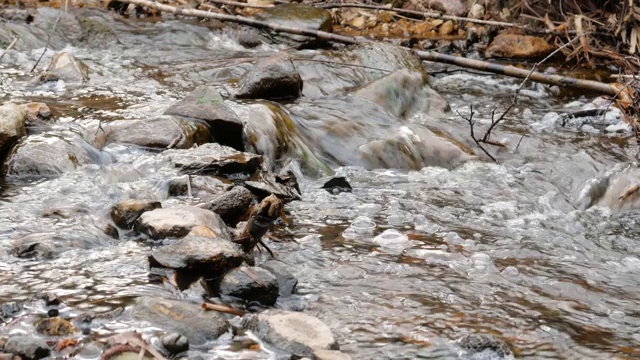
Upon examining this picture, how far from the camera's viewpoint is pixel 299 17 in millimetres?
10211

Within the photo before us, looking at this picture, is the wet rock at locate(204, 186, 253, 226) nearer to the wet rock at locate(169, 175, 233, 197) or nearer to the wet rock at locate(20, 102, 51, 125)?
the wet rock at locate(169, 175, 233, 197)

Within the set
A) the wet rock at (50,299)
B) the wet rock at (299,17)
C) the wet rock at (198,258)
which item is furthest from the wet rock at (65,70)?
the wet rock at (50,299)

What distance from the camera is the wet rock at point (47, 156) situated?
4953 mm

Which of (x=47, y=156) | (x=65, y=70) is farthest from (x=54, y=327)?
(x=65, y=70)

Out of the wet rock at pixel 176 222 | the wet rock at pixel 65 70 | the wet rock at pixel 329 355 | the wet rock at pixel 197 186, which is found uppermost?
the wet rock at pixel 329 355

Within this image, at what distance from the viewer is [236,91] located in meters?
7.00

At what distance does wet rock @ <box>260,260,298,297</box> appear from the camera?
362 cm

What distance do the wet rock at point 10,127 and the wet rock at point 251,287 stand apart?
2295 mm

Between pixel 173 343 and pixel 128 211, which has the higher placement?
pixel 173 343

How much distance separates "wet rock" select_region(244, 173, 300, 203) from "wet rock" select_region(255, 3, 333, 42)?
4.73 meters

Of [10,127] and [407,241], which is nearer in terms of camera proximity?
[407,241]

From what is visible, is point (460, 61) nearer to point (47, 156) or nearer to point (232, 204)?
point (232, 204)

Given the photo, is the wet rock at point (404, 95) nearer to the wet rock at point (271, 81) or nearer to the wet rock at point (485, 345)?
the wet rock at point (271, 81)

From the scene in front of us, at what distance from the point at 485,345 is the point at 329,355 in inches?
25.9
